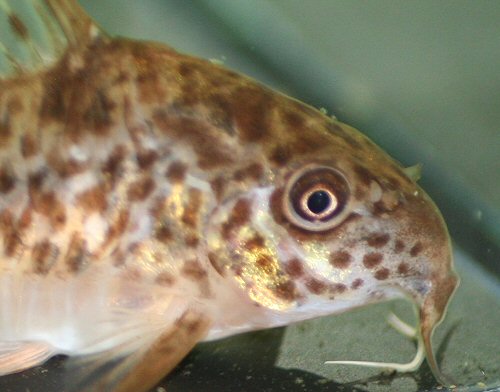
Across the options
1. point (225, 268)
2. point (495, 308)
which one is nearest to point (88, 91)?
point (225, 268)

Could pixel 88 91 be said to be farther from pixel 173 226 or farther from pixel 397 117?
pixel 397 117

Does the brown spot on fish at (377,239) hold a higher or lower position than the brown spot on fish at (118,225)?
higher

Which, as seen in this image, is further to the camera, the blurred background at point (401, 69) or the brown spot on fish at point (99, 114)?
the blurred background at point (401, 69)

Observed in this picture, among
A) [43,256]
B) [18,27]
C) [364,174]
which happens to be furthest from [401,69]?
[43,256]

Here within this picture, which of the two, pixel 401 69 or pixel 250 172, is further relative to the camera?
pixel 401 69

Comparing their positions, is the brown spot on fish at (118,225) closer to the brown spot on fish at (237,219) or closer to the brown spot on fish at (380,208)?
the brown spot on fish at (237,219)

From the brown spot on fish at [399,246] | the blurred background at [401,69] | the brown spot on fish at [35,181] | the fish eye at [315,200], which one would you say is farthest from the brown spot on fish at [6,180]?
the blurred background at [401,69]

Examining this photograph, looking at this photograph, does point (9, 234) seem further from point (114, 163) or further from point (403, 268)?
point (403, 268)
